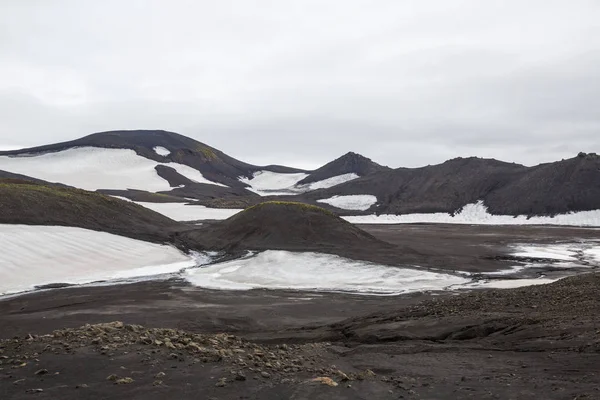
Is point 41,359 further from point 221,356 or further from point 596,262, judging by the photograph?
point 596,262

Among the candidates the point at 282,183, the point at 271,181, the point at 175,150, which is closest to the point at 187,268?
the point at 175,150

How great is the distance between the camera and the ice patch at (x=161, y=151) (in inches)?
5987

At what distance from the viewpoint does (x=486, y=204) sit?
76625 mm

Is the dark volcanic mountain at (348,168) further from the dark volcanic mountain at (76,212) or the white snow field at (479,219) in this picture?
the dark volcanic mountain at (76,212)

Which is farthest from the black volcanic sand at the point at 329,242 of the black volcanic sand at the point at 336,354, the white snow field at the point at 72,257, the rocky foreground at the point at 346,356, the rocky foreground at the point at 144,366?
the rocky foreground at the point at 144,366

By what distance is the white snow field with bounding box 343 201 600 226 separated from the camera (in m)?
66.2

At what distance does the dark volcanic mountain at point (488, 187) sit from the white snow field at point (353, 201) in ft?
5.16

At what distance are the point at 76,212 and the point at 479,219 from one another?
52807mm

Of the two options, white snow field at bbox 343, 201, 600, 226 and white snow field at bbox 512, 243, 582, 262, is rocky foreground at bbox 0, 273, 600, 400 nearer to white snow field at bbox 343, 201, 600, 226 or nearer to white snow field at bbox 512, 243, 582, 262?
white snow field at bbox 512, 243, 582, 262

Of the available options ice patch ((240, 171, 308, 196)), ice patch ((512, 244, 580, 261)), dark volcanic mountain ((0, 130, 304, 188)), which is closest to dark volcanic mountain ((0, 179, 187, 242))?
ice patch ((512, 244, 580, 261))

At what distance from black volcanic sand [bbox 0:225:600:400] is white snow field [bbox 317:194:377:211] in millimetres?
75484

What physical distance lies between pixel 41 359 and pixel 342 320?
9.08m

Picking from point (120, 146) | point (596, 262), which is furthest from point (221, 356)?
point (120, 146)

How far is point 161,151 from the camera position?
508ft
